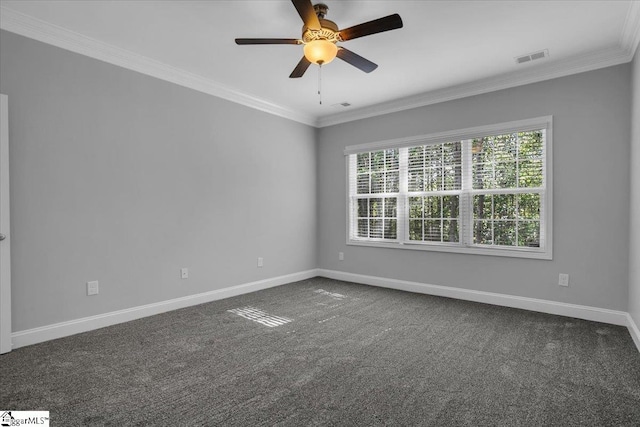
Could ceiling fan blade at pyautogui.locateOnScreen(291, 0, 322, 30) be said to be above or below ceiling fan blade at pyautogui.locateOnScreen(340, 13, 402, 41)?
above

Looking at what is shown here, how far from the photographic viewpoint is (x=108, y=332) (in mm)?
3209

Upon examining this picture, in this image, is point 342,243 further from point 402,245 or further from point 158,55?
point 158,55

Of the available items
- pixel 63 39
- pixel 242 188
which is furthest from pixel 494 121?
pixel 63 39

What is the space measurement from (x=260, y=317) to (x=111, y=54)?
309cm

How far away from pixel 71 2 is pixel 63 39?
603 millimetres

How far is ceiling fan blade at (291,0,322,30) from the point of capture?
7.07 ft

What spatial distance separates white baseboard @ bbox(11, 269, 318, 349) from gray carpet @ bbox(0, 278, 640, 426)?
0.10 metres

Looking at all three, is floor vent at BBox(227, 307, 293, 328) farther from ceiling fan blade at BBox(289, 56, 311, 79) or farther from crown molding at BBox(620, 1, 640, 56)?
crown molding at BBox(620, 1, 640, 56)

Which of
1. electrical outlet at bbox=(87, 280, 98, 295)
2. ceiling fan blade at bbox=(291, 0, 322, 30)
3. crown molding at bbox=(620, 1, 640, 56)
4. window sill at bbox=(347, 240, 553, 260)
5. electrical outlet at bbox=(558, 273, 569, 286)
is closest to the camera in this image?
ceiling fan blade at bbox=(291, 0, 322, 30)

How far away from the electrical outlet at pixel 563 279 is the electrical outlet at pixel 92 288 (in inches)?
190

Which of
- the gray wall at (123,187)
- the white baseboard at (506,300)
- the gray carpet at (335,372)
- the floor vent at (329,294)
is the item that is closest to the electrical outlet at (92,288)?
the gray wall at (123,187)

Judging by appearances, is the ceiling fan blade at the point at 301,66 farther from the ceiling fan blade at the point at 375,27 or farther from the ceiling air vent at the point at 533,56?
the ceiling air vent at the point at 533,56

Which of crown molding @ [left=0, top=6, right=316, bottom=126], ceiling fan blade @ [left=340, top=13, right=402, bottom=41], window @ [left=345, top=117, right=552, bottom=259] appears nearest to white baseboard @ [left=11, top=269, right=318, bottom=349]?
window @ [left=345, top=117, right=552, bottom=259]

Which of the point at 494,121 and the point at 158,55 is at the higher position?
the point at 158,55
